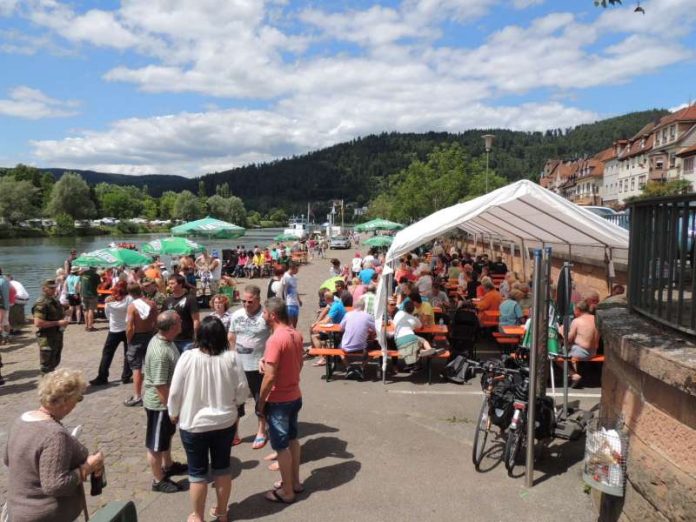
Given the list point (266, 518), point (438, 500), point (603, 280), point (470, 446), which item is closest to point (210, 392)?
point (266, 518)

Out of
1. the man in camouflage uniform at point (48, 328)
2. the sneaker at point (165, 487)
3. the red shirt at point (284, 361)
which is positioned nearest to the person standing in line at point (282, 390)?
the red shirt at point (284, 361)

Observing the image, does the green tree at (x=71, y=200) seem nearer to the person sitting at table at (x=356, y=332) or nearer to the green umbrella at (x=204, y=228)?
the green umbrella at (x=204, y=228)

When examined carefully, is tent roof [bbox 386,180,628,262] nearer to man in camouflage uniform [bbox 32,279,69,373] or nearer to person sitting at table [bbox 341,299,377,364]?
person sitting at table [bbox 341,299,377,364]

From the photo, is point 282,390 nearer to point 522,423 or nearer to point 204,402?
point 204,402

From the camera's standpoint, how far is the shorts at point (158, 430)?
422 cm

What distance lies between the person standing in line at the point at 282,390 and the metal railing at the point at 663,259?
8.65 ft

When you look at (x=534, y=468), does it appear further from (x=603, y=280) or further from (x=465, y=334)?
(x=603, y=280)

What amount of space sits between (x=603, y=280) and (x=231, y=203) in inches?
5161

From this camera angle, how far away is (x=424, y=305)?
Answer: 8336 mm

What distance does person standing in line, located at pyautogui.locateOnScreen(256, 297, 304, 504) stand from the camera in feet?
12.9

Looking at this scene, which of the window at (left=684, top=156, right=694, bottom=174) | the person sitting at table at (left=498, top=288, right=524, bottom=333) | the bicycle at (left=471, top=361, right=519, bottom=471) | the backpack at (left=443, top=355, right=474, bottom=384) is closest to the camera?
the bicycle at (left=471, top=361, right=519, bottom=471)

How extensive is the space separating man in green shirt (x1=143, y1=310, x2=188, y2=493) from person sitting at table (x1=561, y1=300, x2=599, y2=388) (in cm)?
540

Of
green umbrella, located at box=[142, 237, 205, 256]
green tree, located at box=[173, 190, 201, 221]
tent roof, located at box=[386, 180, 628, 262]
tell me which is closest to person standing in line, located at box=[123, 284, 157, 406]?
tent roof, located at box=[386, 180, 628, 262]

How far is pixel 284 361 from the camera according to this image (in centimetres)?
398
